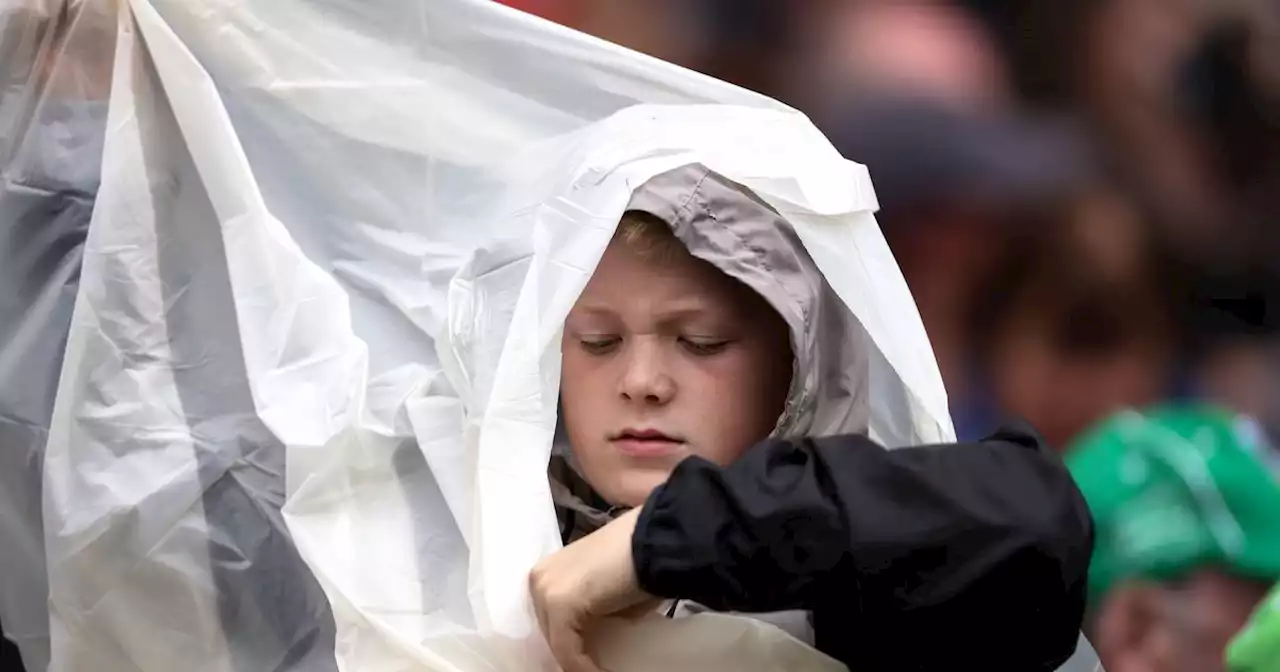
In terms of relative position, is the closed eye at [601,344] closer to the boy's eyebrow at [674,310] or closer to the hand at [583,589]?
the boy's eyebrow at [674,310]

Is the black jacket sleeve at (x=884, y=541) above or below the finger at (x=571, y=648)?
above

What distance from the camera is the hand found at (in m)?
0.41

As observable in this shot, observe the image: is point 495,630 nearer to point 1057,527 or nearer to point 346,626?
point 346,626

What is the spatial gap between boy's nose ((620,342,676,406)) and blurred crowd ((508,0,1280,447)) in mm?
288

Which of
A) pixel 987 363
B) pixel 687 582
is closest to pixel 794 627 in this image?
pixel 687 582

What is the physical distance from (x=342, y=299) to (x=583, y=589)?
0.22 meters

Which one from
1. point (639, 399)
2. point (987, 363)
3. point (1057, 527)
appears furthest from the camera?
point (987, 363)

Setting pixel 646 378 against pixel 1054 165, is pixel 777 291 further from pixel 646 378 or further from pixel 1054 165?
pixel 1054 165

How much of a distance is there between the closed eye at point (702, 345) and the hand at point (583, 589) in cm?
13

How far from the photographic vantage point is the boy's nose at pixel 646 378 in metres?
0.51

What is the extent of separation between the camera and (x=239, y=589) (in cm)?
51

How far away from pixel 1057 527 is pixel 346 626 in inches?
12.0

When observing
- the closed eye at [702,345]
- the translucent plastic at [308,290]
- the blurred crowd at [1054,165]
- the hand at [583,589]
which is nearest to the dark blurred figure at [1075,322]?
the blurred crowd at [1054,165]

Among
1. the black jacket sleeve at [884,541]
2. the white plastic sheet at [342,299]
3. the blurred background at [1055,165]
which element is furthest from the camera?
the blurred background at [1055,165]
